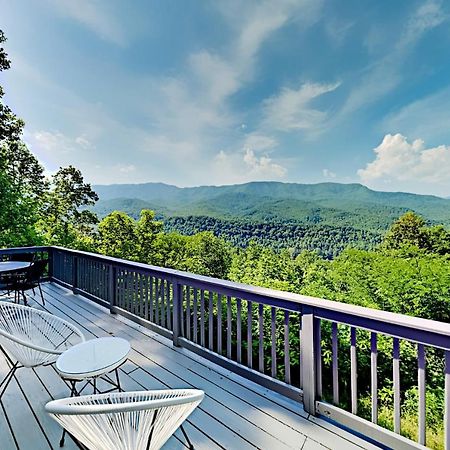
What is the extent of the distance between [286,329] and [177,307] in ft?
4.63

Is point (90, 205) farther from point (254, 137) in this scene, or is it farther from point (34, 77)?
point (254, 137)

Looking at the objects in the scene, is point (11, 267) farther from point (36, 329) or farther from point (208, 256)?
point (208, 256)

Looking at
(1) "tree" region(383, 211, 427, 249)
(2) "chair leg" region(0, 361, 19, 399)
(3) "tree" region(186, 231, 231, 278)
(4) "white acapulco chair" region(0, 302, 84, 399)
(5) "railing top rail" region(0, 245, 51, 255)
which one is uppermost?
(5) "railing top rail" region(0, 245, 51, 255)

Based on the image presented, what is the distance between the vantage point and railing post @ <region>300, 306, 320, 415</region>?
6.53 feet

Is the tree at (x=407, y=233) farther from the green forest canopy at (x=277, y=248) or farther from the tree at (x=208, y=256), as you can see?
the tree at (x=208, y=256)

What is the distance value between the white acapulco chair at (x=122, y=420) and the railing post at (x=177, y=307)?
6.06 feet

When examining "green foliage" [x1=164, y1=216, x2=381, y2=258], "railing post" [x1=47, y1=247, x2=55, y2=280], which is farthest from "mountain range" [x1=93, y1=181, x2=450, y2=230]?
"railing post" [x1=47, y1=247, x2=55, y2=280]

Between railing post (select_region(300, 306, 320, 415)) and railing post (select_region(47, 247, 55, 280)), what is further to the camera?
railing post (select_region(47, 247, 55, 280))

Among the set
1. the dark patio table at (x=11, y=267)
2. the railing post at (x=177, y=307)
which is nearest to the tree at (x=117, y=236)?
the dark patio table at (x=11, y=267)

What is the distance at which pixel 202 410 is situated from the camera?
212 centimetres

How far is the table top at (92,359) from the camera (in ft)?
5.74

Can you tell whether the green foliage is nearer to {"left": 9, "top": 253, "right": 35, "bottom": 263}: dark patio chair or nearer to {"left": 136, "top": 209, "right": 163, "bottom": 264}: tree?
{"left": 136, "top": 209, "right": 163, "bottom": 264}: tree

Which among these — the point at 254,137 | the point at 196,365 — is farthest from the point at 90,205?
the point at 254,137

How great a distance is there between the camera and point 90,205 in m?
22.1
